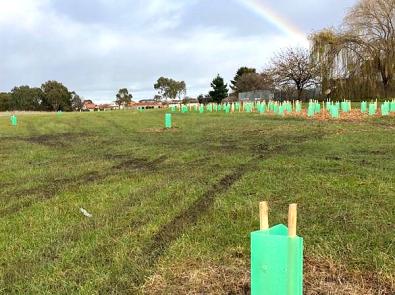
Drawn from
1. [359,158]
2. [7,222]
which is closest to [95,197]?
[7,222]

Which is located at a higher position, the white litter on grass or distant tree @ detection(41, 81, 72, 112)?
distant tree @ detection(41, 81, 72, 112)

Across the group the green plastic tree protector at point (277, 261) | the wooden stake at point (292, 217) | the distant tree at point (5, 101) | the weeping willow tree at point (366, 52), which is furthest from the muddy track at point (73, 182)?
the distant tree at point (5, 101)

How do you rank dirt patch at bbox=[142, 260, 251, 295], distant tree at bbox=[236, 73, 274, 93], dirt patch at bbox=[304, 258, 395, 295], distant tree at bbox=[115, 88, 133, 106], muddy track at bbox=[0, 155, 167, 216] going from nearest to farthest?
1. dirt patch at bbox=[304, 258, 395, 295]
2. dirt patch at bbox=[142, 260, 251, 295]
3. muddy track at bbox=[0, 155, 167, 216]
4. distant tree at bbox=[236, 73, 274, 93]
5. distant tree at bbox=[115, 88, 133, 106]

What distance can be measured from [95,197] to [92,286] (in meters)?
3.18

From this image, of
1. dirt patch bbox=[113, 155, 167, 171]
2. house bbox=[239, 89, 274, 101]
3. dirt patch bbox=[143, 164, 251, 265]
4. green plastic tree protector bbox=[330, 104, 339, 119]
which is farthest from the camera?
house bbox=[239, 89, 274, 101]

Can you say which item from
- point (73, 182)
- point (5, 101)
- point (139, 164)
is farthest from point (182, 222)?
point (5, 101)

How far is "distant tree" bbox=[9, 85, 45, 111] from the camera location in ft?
332

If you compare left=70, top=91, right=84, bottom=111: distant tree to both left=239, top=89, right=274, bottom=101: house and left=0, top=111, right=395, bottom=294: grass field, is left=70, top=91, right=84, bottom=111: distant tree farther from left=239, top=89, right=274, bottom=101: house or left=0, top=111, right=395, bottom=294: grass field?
left=0, top=111, right=395, bottom=294: grass field

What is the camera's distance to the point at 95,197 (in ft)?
22.4

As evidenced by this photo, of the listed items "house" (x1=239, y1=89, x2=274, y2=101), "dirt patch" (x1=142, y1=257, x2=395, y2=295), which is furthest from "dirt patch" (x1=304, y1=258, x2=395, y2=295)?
"house" (x1=239, y1=89, x2=274, y2=101)

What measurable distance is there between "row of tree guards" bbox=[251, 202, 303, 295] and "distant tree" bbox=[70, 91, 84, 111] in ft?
364

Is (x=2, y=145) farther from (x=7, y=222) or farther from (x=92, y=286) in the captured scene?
(x=92, y=286)

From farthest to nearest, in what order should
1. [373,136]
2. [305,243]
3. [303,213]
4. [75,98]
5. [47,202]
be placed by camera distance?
[75,98], [373,136], [47,202], [303,213], [305,243]

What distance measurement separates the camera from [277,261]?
9.07 ft
